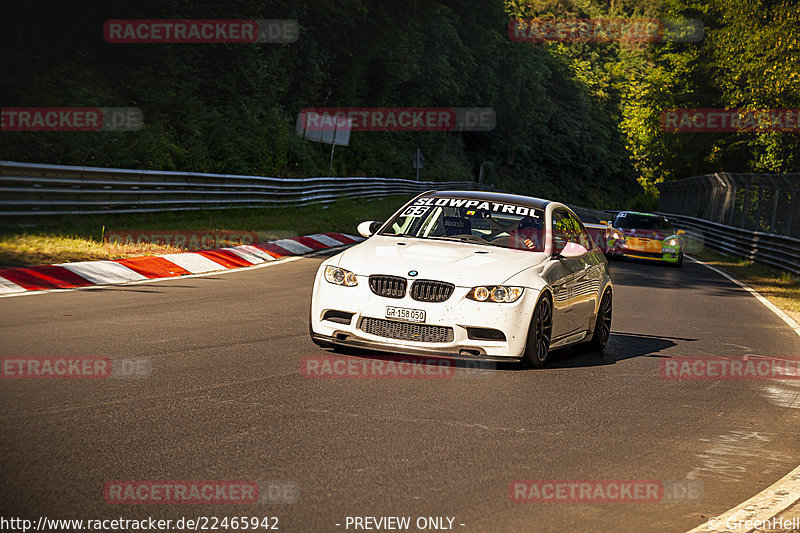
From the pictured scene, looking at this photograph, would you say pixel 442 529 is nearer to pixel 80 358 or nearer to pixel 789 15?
pixel 80 358

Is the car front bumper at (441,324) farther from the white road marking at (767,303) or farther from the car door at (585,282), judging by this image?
the white road marking at (767,303)

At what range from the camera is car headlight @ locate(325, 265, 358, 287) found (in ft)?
28.6

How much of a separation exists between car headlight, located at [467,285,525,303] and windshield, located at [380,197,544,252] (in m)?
1.18

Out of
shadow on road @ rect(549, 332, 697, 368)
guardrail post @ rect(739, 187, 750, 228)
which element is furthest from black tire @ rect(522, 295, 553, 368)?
guardrail post @ rect(739, 187, 750, 228)

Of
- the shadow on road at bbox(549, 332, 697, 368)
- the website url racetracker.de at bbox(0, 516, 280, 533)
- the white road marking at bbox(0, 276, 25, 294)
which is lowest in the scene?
the white road marking at bbox(0, 276, 25, 294)

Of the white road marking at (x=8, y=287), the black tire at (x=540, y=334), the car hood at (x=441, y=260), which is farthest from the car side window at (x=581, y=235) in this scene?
the white road marking at (x=8, y=287)

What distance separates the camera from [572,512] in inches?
193

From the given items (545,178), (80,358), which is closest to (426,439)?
(80,358)

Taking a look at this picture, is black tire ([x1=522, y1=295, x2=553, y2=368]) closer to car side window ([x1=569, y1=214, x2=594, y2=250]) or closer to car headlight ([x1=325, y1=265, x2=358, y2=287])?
car headlight ([x1=325, y1=265, x2=358, y2=287])

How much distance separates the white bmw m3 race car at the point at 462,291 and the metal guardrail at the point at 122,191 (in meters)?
9.28

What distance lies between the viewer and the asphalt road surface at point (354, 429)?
482cm

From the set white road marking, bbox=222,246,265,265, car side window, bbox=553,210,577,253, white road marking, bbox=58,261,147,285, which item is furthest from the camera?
white road marking, bbox=222,246,265,265

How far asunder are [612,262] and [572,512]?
22602 mm

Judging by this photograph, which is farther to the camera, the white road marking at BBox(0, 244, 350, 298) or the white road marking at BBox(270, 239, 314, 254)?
the white road marking at BBox(270, 239, 314, 254)
